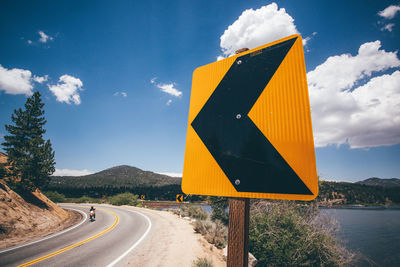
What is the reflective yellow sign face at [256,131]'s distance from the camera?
3.36 ft

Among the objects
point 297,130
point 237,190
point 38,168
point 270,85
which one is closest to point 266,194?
point 237,190

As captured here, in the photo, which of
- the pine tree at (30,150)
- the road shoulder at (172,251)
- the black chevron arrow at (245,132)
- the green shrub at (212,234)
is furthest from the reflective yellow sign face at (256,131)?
the pine tree at (30,150)

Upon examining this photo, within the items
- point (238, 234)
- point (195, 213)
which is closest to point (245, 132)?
point (238, 234)

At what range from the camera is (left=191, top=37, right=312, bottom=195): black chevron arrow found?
1.05 meters

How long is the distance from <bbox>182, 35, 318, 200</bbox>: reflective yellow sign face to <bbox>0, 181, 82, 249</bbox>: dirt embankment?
14.1 m

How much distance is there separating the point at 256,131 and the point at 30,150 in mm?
23368

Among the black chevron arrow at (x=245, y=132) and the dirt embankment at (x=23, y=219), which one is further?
the dirt embankment at (x=23, y=219)

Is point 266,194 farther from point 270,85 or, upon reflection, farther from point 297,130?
point 270,85

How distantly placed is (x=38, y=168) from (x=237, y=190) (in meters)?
22.6

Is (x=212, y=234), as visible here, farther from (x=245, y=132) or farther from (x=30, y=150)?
(x=30, y=150)

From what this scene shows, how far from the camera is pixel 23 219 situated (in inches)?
474

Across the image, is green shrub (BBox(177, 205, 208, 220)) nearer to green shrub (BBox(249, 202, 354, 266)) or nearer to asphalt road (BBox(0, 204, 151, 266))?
asphalt road (BBox(0, 204, 151, 266))

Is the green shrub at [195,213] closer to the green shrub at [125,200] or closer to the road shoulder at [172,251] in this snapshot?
the road shoulder at [172,251]

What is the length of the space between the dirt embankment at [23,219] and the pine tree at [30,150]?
5.87ft
